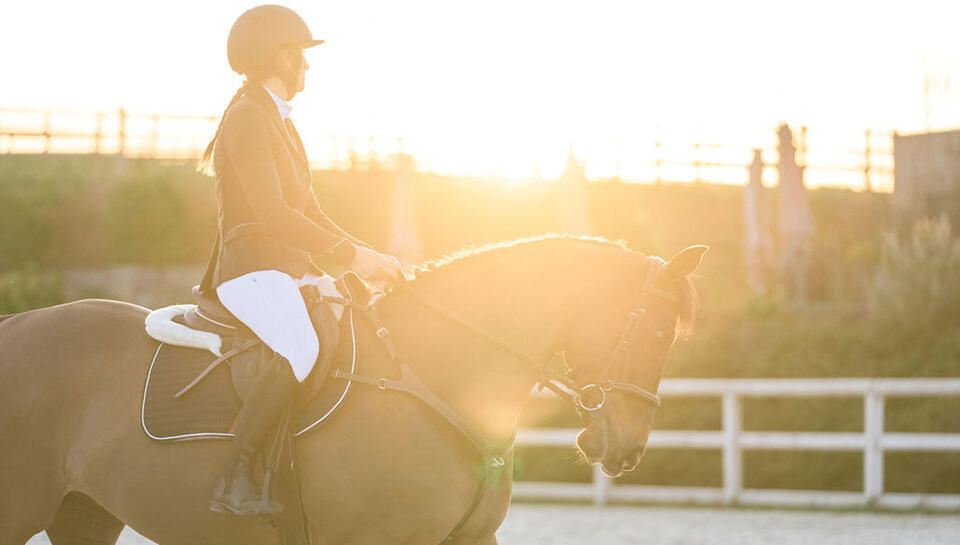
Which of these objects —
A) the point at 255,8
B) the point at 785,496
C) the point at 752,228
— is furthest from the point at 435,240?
the point at 255,8

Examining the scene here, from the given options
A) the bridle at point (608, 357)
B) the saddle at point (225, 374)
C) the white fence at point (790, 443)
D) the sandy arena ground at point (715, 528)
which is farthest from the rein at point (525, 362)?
the white fence at point (790, 443)

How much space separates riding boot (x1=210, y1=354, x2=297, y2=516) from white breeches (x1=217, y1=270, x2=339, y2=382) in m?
0.06

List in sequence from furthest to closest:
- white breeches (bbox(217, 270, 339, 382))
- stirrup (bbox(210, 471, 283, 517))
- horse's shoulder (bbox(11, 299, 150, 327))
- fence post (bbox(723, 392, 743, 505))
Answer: fence post (bbox(723, 392, 743, 505)) < horse's shoulder (bbox(11, 299, 150, 327)) < white breeches (bbox(217, 270, 339, 382)) < stirrup (bbox(210, 471, 283, 517))

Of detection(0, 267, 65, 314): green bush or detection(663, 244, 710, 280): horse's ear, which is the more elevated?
detection(663, 244, 710, 280): horse's ear

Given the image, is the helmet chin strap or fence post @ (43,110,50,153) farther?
fence post @ (43,110,50,153)

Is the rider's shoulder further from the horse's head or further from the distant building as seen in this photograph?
the distant building

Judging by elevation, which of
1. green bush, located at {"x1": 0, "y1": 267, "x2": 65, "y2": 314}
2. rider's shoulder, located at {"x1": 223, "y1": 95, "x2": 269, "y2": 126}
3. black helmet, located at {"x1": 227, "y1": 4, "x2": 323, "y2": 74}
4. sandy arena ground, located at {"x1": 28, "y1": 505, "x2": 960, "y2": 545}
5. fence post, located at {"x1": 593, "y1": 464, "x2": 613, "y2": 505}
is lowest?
fence post, located at {"x1": 593, "y1": 464, "x2": 613, "y2": 505}

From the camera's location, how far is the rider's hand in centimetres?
466

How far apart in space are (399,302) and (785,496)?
895 cm

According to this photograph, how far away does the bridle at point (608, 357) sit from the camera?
461cm

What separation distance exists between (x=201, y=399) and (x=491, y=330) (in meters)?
1.22

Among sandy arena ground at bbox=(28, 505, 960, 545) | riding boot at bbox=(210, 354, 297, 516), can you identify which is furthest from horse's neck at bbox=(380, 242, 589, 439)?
sandy arena ground at bbox=(28, 505, 960, 545)

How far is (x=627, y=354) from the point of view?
4.64 m

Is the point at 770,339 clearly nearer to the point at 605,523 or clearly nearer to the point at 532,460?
the point at 532,460
